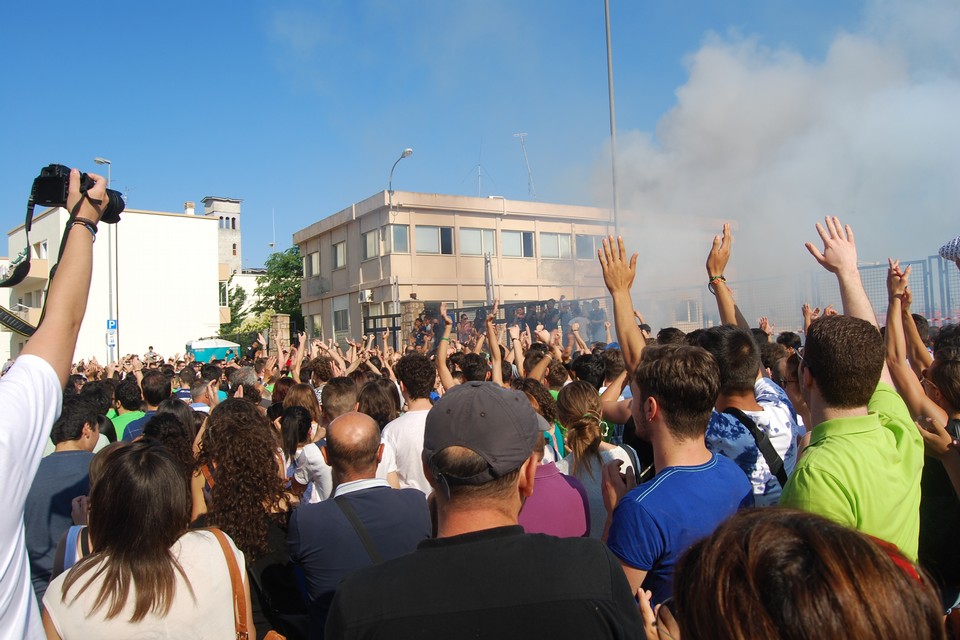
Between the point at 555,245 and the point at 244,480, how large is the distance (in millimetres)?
34582

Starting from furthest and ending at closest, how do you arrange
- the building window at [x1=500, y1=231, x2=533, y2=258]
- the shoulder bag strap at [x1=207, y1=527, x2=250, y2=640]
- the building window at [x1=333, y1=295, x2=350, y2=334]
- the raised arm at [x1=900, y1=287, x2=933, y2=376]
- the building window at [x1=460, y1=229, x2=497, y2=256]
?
the building window at [x1=333, y1=295, x2=350, y2=334] → the building window at [x1=500, y1=231, x2=533, y2=258] → the building window at [x1=460, y1=229, x2=497, y2=256] → the raised arm at [x1=900, y1=287, x2=933, y2=376] → the shoulder bag strap at [x1=207, y1=527, x2=250, y2=640]

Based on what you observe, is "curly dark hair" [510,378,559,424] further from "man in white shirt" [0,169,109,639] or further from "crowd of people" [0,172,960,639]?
"man in white shirt" [0,169,109,639]

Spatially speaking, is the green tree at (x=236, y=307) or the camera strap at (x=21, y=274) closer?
the camera strap at (x=21, y=274)

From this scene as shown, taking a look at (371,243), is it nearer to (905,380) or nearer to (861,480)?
(905,380)

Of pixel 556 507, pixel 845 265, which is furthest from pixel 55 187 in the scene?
pixel 845 265

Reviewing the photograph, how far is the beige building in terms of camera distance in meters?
33.2

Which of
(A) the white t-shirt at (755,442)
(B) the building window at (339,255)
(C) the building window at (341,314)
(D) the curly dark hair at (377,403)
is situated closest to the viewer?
(A) the white t-shirt at (755,442)

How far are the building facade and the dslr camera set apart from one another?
133 ft

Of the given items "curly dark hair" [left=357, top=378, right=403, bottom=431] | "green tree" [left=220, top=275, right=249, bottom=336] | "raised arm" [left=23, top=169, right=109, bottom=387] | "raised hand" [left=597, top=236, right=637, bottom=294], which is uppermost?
"green tree" [left=220, top=275, right=249, bottom=336]

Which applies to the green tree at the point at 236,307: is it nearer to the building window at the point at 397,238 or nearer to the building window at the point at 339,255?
the building window at the point at 339,255

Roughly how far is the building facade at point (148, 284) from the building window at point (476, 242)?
18.4 m

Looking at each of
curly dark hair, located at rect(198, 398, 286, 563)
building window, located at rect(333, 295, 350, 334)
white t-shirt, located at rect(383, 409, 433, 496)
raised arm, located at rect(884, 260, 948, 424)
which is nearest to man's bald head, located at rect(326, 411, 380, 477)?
curly dark hair, located at rect(198, 398, 286, 563)

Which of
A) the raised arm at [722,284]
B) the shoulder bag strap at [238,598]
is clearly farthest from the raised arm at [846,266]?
the shoulder bag strap at [238,598]

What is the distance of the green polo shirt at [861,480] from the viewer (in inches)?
84.1
